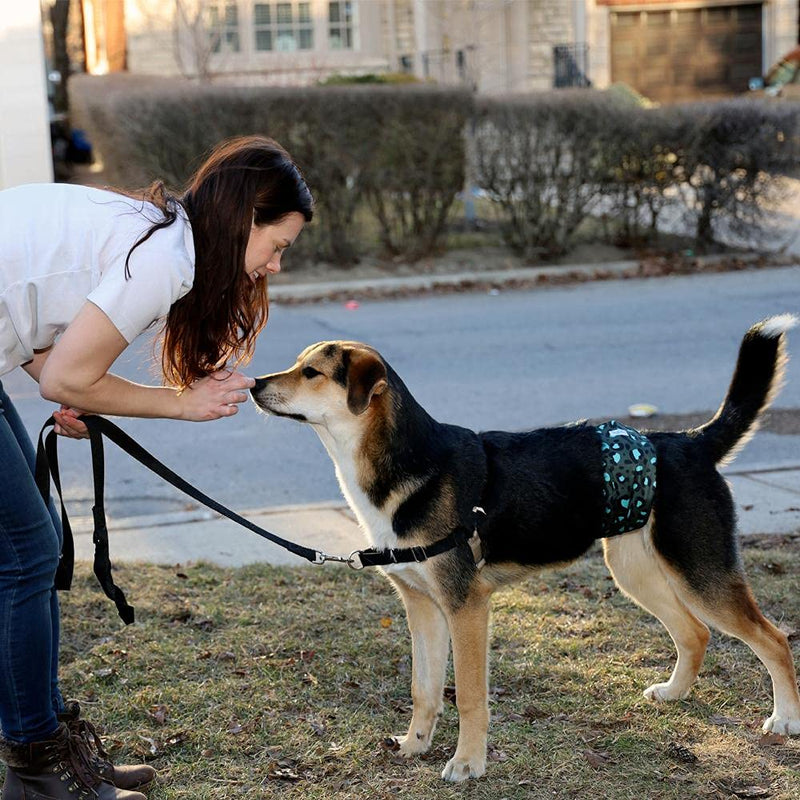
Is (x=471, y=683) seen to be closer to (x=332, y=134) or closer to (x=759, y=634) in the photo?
(x=759, y=634)

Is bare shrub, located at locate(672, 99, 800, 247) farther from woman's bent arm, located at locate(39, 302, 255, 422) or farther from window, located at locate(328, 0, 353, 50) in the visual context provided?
window, located at locate(328, 0, 353, 50)

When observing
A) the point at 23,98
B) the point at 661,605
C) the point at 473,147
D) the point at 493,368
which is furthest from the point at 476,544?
the point at 23,98

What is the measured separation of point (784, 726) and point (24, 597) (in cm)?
254

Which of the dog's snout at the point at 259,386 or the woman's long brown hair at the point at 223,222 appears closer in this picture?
the woman's long brown hair at the point at 223,222

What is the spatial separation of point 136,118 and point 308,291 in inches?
124

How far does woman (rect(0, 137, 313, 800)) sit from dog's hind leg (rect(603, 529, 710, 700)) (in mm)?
1623

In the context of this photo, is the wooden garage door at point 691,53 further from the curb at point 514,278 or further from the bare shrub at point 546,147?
the bare shrub at point 546,147

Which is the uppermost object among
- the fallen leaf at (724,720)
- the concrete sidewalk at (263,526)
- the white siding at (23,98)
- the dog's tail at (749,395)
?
the white siding at (23,98)

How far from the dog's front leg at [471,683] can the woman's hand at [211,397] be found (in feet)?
3.24

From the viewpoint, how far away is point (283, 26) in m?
25.7

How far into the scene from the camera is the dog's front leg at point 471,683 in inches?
139

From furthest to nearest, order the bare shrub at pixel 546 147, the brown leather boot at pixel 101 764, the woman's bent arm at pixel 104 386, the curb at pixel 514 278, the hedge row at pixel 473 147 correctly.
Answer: the bare shrub at pixel 546 147 < the hedge row at pixel 473 147 < the curb at pixel 514 278 < the brown leather boot at pixel 101 764 < the woman's bent arm at pixel 104 386

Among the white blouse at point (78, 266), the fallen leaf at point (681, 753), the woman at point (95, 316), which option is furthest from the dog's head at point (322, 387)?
the fallen leaf at point (681, 753)

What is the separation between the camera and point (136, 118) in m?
14.0
